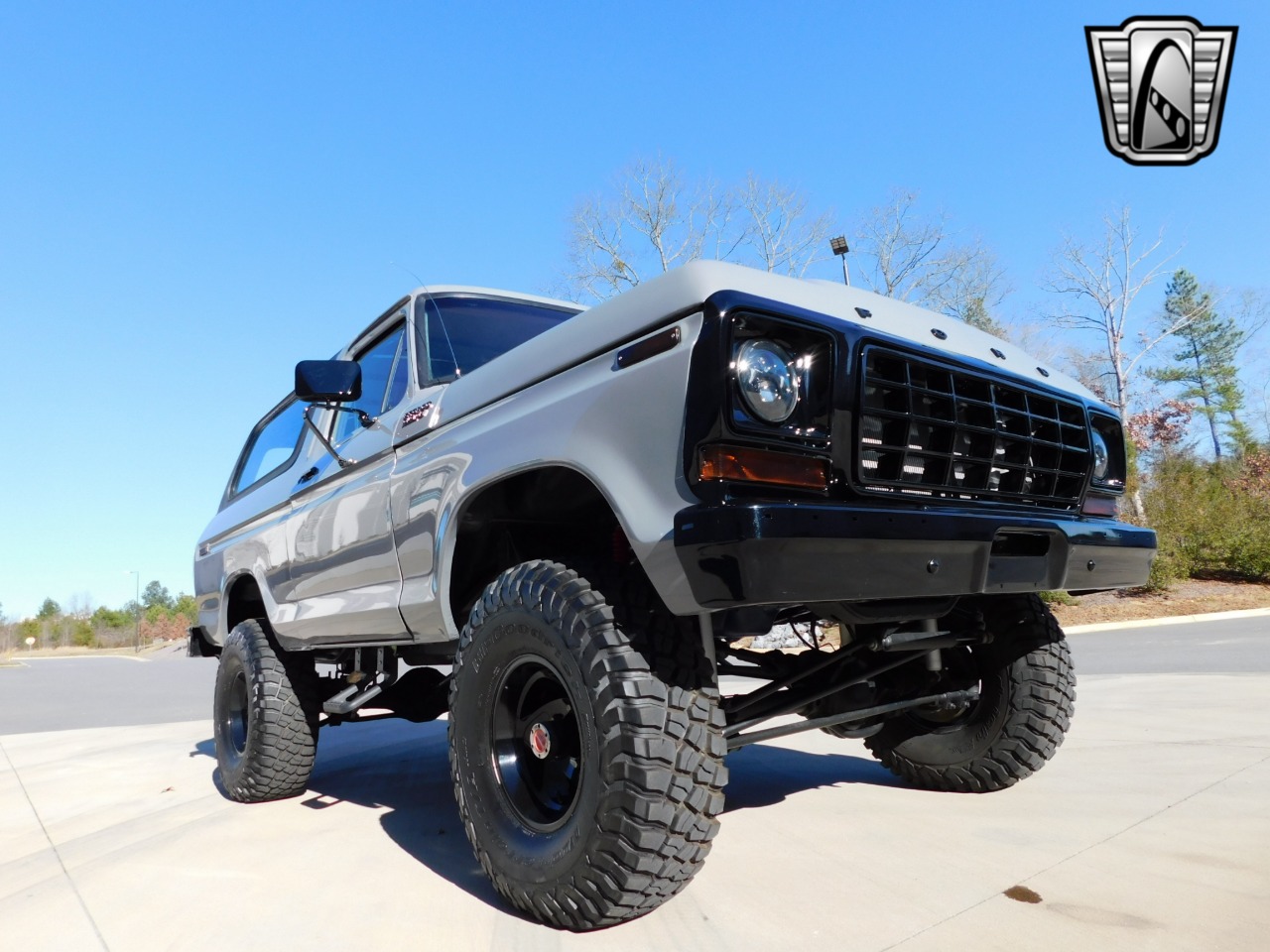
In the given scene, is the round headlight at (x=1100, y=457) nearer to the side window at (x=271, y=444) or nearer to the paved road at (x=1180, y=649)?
the side window at (x=271, y=444)

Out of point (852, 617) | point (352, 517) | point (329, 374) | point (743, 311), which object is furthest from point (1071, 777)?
point (329, 374)

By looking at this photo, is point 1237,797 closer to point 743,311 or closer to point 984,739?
point 984,739

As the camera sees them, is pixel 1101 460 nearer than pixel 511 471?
No

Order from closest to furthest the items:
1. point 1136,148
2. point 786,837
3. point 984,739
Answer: point 786,837
point 984,739
point 1136,148

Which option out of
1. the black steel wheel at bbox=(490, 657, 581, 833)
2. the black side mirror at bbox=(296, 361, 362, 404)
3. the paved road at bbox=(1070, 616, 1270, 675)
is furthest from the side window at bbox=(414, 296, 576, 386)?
the paved road at bbox=(1070, 616, 1270, 675)

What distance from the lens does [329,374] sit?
3184mm

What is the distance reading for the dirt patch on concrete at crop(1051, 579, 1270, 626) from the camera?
610 inches

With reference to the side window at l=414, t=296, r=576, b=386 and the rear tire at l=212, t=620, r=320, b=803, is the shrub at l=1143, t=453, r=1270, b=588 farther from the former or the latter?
the rear tire at l=212, t=620, r=320, b=803

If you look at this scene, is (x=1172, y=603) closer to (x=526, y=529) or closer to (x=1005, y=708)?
(x=1005, y=708)

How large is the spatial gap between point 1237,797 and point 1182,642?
8849mm

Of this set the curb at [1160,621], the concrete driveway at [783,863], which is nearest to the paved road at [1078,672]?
the curb at [1160,621]

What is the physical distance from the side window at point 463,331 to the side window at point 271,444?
131cm

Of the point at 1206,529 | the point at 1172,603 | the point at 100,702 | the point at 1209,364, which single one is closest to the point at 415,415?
the point at 100,702

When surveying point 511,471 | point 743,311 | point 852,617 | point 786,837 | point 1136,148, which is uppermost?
point 1136,148
